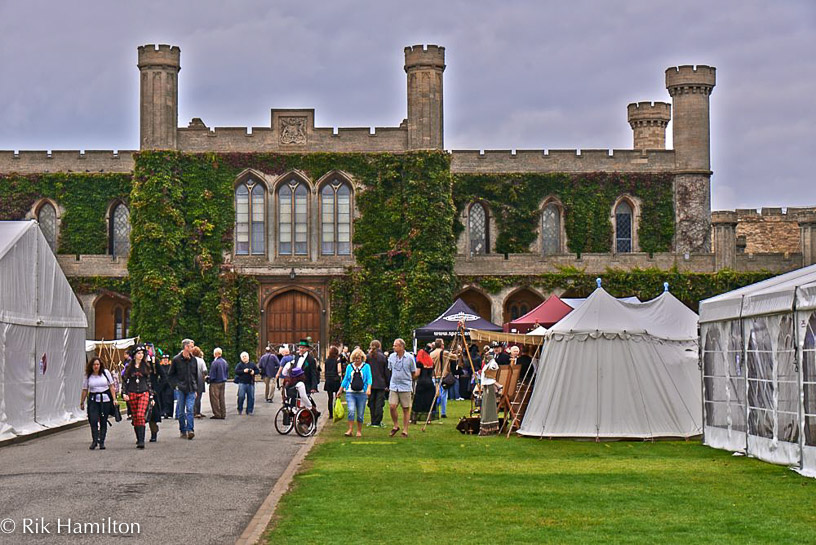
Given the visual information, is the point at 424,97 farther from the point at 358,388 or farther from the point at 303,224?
the point at 358,388

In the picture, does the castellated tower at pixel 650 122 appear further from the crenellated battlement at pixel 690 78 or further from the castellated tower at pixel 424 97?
the castellated tower at pixel 424 97

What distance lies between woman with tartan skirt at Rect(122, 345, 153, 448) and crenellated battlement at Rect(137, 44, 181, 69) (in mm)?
29085

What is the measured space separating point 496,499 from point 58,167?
39.4 meters

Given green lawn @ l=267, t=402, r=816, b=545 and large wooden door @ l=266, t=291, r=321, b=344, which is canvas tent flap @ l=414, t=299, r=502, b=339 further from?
green lawn @ l=267, t=402, r=816, b=545

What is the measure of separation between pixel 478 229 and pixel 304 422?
28.6 m

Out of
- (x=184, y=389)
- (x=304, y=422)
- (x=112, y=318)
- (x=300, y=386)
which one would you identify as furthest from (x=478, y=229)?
(x=184, y=389)

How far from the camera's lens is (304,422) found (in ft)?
75.5

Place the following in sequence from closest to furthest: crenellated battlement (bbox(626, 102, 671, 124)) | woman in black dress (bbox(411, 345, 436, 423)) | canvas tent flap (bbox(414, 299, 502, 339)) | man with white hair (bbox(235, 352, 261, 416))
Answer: woman in black dress (bbox(411, 345, 436, 423)), man with white hair (bbox(235, 352, 261, 416)), canvas tent flap (bbox(414, 299, 502, 339)), crenellated battlement (bbox(626, 102, 671, 124))

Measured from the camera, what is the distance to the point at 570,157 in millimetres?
50656

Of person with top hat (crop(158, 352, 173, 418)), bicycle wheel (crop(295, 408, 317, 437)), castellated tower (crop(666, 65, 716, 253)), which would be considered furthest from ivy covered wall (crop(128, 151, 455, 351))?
bicycle wheel (crop(295, 408, 317, 437))

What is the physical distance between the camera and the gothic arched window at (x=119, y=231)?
50.7m

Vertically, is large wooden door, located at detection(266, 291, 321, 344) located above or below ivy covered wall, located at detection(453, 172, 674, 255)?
below

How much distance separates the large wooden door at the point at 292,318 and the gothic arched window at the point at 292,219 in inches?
68.3

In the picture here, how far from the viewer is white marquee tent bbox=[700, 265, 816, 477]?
1652 cm
